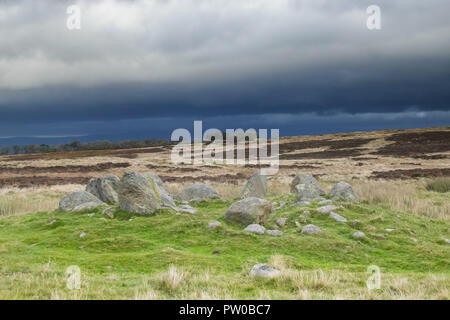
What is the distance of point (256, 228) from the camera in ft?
44.9

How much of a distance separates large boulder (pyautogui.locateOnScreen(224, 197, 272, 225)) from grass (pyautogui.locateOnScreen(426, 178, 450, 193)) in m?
20.3

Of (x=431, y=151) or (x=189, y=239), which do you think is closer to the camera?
(x=189, y=239)

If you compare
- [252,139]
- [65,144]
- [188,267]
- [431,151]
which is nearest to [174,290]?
[188,267]

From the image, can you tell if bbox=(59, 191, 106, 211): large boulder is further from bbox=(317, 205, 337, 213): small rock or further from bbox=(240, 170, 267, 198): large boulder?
bbox=(317, 205, 337, 213): small rock

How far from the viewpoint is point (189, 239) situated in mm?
12852

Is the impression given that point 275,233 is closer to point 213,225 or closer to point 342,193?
point 213,225

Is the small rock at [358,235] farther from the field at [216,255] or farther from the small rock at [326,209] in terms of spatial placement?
the small rock at [326,209]

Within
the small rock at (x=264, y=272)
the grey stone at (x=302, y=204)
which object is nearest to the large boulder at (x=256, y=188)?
the grey stone at (x=302, y=204)

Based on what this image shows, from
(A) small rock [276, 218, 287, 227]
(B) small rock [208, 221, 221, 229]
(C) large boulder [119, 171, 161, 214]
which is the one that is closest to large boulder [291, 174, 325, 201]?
(A) small rock [276, 218, 287, 227]

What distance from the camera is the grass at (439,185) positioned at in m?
29.0

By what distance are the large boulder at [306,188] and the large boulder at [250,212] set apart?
4.79m
